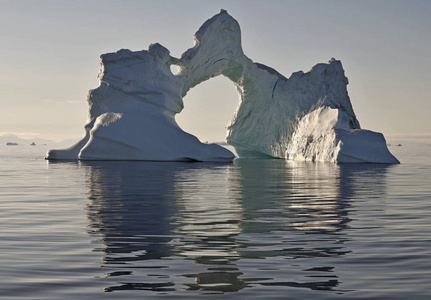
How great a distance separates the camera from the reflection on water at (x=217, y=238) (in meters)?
5.32

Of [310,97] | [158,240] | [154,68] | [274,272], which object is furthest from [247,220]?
[310,97]

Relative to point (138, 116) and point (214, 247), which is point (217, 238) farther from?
point (138, 116)

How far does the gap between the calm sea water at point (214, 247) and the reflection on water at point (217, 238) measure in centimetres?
1

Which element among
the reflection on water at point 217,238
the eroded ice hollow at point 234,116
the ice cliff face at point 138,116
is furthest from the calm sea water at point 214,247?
the eroded ice hollow at point 234,116

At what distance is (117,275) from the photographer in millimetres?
5434

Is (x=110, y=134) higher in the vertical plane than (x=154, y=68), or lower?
lower

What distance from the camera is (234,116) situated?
153 ft

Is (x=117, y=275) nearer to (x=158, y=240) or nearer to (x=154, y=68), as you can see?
(x=158, y=240)

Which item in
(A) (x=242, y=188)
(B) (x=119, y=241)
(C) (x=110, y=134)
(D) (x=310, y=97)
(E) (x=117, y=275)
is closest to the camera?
(E) (x=117, y=275)

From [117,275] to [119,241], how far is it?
6.43 ft

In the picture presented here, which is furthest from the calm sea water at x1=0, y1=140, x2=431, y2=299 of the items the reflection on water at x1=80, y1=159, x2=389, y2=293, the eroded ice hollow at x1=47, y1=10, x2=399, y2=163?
the eroded ice hollow at x1=47, y1=10, x2=399, y2=163

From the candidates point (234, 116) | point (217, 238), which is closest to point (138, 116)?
point (234, 116)

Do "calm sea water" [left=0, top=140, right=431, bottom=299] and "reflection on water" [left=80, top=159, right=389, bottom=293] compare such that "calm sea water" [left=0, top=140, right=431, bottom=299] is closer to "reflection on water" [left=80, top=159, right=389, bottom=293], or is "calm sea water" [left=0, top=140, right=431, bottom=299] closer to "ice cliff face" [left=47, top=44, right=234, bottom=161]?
"reflection on water" [left=80, top=159, right=389, bottom=293]

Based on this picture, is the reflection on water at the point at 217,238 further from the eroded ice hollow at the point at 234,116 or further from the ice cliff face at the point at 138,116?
the eroded ice hollow at the point at 234,116
